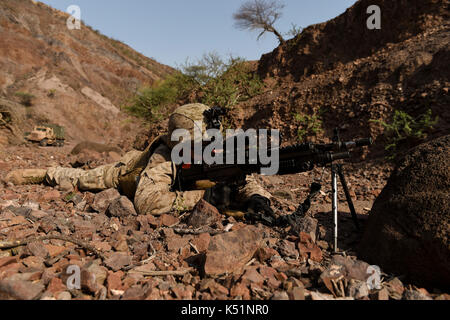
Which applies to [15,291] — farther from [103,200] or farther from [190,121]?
[190,121]

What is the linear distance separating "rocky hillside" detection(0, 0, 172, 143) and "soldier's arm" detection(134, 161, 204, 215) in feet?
34.0

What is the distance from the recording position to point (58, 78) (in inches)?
689

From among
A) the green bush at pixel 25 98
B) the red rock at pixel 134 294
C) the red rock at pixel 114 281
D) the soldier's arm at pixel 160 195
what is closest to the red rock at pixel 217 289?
the red rock at pixel 134 294

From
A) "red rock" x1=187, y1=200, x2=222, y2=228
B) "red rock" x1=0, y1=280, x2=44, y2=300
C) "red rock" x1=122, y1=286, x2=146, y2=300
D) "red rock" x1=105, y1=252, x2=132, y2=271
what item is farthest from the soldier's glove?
"red rock" x1=0, y1=280, x2=44, y2=300

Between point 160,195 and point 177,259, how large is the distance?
1213 millimetres

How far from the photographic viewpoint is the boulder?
1657 millimetres

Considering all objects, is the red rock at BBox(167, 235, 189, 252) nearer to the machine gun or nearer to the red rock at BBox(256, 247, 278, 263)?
the red rock at BBox(256, 247, 278, 263)
